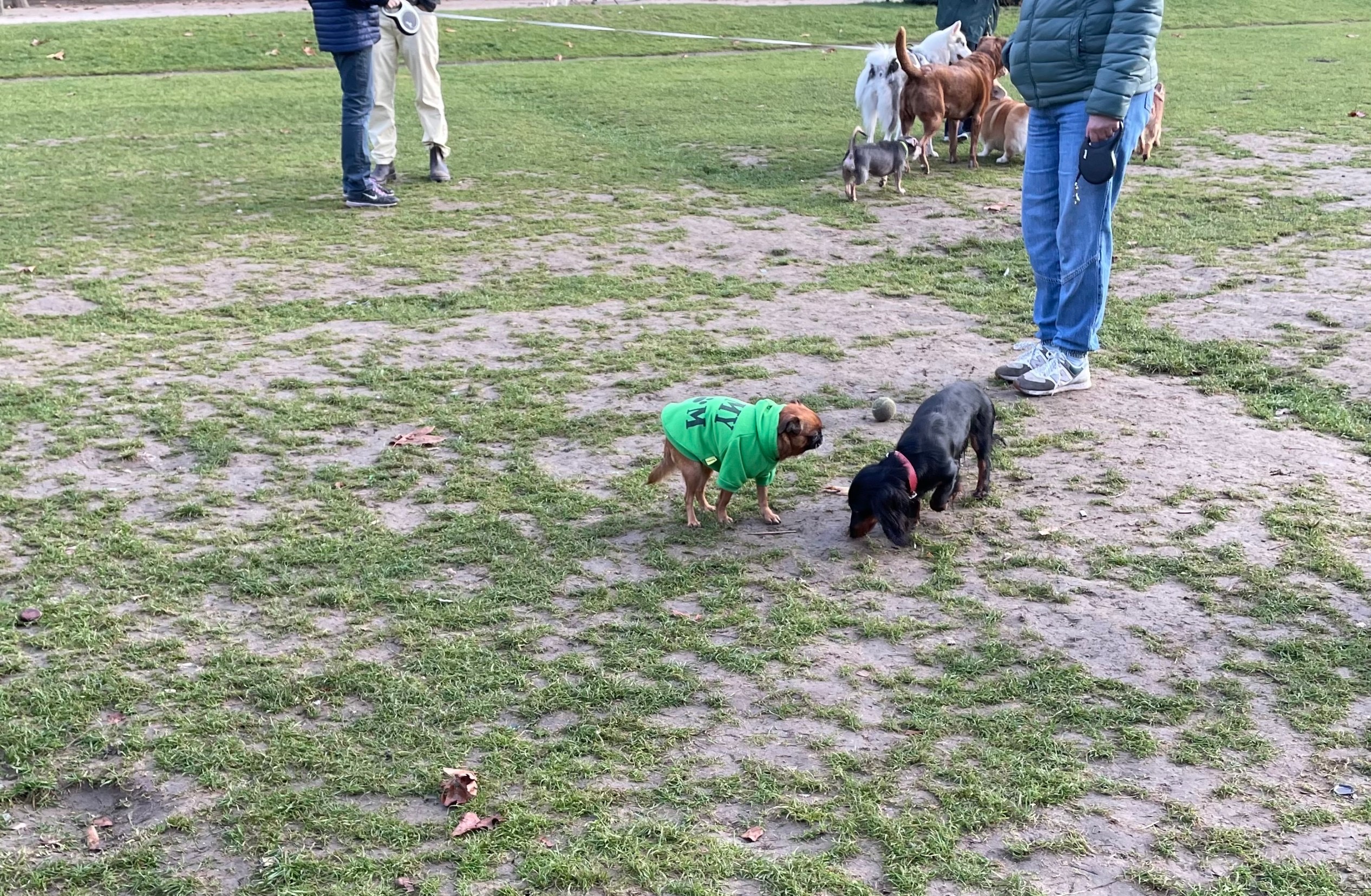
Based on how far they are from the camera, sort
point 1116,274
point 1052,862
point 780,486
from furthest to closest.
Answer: point 1116,274 → point 780,486 → point 1052,862

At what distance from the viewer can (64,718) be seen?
121 inches

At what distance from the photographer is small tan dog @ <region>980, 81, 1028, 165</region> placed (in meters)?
9.94

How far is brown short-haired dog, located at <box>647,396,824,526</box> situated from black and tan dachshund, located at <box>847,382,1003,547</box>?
0.25m

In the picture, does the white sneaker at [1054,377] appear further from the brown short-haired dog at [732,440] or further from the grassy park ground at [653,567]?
the brown short-haired dog at [732,440]

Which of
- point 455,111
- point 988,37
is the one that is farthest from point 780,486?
point 455,111

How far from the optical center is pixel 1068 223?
202 inches

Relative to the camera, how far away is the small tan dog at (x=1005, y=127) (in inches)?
391

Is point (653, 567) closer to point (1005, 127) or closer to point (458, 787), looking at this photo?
point (458, 787)

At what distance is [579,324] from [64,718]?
3.60 m

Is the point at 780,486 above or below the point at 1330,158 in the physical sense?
below

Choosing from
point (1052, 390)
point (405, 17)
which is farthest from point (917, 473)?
point (405, 17)

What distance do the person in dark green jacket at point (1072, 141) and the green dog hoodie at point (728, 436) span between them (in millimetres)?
1725

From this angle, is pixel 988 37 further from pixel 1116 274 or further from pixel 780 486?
pixel 780 486

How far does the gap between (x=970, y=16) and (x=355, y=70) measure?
6066mm
